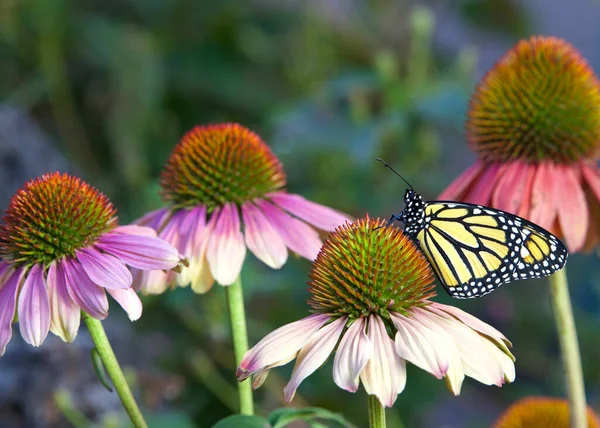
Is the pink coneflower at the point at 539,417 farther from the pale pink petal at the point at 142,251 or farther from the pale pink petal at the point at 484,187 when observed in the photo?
the pale pink petal at the point at 142,251

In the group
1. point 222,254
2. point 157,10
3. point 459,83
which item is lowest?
point 222,254

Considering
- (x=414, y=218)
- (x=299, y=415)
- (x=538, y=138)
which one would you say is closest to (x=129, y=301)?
(x=299, y=415)

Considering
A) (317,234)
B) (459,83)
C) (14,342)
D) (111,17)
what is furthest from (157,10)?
(317,234)

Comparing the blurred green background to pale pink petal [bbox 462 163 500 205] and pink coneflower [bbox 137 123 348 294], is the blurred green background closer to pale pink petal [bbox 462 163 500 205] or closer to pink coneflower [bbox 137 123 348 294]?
pink coneflower [bbox 137 123 348 294]

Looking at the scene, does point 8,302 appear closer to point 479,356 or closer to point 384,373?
point 384,373

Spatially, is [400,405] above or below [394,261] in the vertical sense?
above

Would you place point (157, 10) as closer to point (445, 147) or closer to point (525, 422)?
point (445, 147)

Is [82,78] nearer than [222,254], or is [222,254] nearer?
[222,254]
